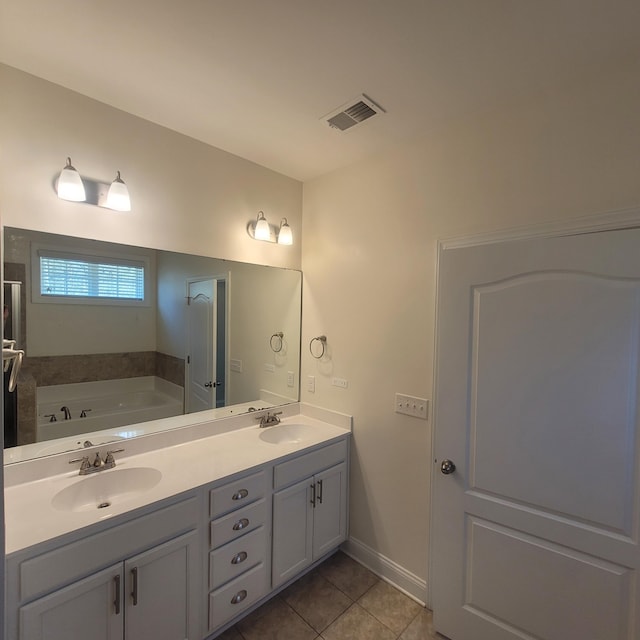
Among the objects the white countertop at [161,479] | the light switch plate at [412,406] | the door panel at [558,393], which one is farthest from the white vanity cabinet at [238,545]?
the door panel at [558,393]

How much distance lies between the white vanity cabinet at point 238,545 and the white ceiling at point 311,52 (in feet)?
6.22

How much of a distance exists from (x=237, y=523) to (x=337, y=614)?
80 centimetres

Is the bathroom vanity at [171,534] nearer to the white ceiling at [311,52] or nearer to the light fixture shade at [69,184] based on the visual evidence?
the light fixture shade at [69,184]

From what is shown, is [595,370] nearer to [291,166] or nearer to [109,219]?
[291,166]

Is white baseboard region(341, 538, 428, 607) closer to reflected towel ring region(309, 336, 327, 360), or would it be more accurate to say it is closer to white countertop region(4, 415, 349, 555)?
white countertop region(4, 415, 349, 555)

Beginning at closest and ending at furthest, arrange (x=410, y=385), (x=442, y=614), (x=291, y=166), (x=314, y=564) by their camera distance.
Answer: (x=442, y=614)
(x=410, y=385)
(x=314, y=564)
(x=291, y=166)

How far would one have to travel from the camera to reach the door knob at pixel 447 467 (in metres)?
1.78

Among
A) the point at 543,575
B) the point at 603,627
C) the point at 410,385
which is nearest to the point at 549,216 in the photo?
the point at 410,385

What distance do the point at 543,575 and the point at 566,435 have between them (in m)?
0.63

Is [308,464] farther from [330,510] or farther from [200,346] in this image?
[200,346]

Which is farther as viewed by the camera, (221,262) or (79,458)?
(221,262)

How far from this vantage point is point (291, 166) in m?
2.43

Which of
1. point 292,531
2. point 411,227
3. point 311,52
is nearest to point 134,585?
point 292,531

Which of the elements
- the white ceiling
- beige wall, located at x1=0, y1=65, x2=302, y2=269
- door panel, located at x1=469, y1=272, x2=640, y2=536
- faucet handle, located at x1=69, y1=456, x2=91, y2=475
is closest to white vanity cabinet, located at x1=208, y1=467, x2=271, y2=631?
faucet handle, located at x1=69, y1=456, x2=91, y2=475
